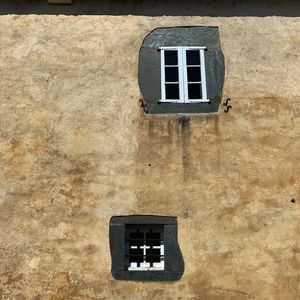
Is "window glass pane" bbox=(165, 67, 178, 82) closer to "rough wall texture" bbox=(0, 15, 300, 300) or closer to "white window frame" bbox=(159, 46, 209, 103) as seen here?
"white window frame" bbox=(159, 46, 209, 103)

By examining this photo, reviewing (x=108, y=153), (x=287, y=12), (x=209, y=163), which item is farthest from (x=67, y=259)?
(x=287, y=12)

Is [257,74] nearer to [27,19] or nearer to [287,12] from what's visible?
[287,12]

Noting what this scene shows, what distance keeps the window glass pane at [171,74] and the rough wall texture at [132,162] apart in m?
0.58

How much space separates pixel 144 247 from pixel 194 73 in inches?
130

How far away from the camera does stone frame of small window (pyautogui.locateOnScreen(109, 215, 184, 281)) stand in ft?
29.1

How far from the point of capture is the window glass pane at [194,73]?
10.2 m

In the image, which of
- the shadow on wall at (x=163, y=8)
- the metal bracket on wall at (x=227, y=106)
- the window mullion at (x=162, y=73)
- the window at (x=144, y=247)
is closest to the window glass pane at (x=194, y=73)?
the window mullion at (x=162, y=73)

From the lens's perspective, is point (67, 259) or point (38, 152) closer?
point (67, 259)

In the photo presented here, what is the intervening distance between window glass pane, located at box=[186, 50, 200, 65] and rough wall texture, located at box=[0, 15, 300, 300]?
1.77 feet

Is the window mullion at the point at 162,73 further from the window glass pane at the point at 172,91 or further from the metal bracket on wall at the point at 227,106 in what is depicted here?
the metal bracket on wall at the point at 227,106

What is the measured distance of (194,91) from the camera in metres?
10.1

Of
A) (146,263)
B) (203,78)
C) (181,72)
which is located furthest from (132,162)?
(203,78)

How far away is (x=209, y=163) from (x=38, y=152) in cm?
292

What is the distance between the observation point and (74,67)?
10273 mm
